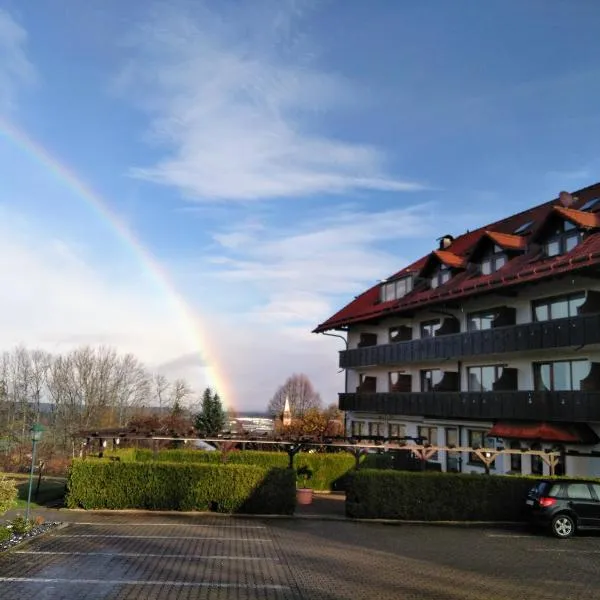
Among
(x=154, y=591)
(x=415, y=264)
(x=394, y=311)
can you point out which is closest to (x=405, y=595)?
(x=154, y=591)

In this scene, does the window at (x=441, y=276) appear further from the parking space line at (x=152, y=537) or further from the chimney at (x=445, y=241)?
the parking space line at (x=152, y=537)

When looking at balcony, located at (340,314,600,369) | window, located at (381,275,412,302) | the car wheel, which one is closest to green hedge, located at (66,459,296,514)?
the car wheel

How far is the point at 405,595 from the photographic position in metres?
10.6

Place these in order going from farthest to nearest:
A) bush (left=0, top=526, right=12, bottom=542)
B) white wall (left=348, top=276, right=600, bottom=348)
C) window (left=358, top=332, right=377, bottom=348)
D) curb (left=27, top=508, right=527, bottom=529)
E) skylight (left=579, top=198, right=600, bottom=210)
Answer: window (left=358, top=332, right=377, bottom=348) → skylight (left=579, top=198, right=600, bottom=210) → white wall (left=348, top=276, right=600, bottom=348) → curb (left=27, top=508, right=527, bottom=529) → bush (left=0, top=526, right=12, bottom=542)

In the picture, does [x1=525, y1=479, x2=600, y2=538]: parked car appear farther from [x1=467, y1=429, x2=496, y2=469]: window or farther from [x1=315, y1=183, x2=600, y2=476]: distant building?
[x1=467, y1=429, x2=496, y2=469]: window

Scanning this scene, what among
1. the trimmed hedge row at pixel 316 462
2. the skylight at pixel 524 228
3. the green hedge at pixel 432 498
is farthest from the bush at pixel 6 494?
the skylight at pixel 524 228

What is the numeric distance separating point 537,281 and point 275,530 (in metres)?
14.9

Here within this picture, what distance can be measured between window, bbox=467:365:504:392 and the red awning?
312cm

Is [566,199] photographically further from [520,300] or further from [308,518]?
[308,518]

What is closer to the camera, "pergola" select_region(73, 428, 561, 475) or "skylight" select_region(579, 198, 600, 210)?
"pergola" select_region(73, 428, 561, 475)

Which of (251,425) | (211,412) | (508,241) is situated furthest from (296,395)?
(508,241)

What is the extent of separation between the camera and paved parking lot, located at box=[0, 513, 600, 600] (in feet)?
35.1

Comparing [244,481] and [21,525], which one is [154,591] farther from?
[244,481]

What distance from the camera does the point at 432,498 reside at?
2027 centimetres
